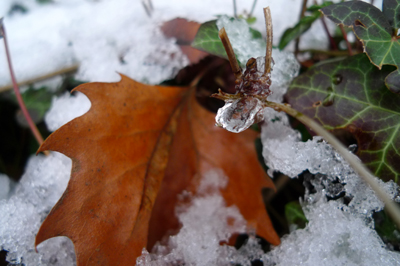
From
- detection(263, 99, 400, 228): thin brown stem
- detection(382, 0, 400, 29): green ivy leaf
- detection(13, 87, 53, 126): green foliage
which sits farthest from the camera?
detection(13, 87, 53, 126): green foliage

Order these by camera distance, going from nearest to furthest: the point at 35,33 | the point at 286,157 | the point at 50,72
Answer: the point at 286,157, the point at 50,72, the point at 35,33

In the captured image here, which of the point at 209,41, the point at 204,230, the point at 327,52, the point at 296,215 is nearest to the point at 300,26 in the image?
the point at 327,52

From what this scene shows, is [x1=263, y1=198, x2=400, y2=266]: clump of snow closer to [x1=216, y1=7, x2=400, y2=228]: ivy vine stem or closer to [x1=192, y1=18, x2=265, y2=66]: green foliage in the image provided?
[x1=216, y1=7, x2=400, y2=228]: ivy vine stem

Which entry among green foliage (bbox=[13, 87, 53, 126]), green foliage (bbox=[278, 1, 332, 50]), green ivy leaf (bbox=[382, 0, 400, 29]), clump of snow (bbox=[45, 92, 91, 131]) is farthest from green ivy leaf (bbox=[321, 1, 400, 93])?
green foliage (bbox=[13, 87, 53, 126])

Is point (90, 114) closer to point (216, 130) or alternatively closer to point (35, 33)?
point (216, 130)

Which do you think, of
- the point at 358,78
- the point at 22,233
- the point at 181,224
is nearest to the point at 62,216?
the point at 22,233

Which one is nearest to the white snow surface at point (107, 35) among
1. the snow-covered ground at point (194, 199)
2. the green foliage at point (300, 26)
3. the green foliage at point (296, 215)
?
the snow-covered ground at point (194, 199)

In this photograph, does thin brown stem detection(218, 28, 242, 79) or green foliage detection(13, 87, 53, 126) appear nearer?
thin brown stem detection(218, 28, 242, 79)

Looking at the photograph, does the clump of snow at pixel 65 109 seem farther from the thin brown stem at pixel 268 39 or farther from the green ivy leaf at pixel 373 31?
the green ivy leaf at pixel 373 31
